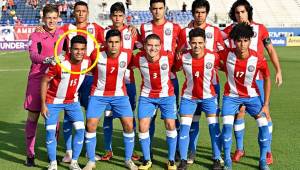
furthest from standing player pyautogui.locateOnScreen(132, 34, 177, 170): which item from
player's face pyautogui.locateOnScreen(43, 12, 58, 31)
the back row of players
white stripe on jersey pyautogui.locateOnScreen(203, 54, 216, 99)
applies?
player's face pyautogui.locateOnScreen(43, 12, 58, 31)

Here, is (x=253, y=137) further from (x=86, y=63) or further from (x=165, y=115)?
(x=86, y=63)

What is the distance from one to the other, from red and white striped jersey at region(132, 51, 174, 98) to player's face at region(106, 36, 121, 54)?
0.35 metres

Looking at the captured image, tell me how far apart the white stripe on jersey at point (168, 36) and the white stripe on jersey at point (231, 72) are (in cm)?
103

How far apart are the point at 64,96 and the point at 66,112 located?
0.81 ft

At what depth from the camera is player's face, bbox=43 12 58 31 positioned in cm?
598

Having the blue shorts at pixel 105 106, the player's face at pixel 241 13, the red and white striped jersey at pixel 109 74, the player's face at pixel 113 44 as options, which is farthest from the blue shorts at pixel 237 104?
the player's face at pixel 113 44

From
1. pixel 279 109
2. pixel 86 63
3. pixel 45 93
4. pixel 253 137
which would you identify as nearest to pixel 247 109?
pixel 253 137

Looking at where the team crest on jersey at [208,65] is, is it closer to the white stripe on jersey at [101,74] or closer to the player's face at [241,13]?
the player's face at [241,13]

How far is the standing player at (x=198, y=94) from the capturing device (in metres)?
5.87

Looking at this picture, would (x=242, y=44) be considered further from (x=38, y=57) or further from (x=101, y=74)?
(x=38, y=57)

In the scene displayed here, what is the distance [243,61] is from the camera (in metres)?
5.73

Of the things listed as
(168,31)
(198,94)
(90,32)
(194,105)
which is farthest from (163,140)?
(90,32)

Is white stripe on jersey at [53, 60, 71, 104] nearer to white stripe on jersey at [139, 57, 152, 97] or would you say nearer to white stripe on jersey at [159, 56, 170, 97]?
white stripe on jersey at [139, 57, 152, 97]

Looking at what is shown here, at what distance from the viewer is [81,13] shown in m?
6.34
